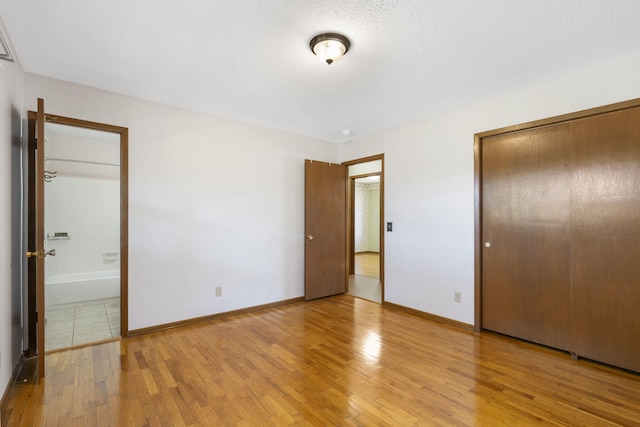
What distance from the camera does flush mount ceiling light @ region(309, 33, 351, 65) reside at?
2008 millimetres

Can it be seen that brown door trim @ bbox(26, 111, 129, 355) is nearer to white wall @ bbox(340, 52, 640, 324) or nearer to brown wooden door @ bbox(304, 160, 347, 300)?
brown wooden door @ bbox(304, 160, 347, 300)

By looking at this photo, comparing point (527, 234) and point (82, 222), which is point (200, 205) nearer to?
point (82, 222)

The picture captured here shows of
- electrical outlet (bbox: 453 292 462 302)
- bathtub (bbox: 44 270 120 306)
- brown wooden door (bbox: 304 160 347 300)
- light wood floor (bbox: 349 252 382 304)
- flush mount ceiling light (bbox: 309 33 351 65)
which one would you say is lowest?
light wood floor (bbox: 349 252 382 304)

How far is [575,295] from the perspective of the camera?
259 centimetres

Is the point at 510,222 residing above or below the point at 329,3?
below

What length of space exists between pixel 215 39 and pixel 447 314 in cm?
359

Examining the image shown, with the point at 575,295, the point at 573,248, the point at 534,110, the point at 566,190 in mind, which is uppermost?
the point at 534,110

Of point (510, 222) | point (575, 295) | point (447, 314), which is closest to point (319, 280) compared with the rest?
point (447, 314)

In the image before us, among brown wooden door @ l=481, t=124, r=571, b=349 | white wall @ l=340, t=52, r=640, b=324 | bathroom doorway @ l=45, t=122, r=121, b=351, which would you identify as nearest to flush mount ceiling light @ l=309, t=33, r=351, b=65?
white wall @ l=340, t=52, r=640, b=324

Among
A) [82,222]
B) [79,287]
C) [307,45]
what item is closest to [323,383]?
[307,45]

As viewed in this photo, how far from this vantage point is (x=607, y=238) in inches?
95.7

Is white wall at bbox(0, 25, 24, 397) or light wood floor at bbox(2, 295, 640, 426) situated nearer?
light wood floor at bbox(2, 295, 640, 426)

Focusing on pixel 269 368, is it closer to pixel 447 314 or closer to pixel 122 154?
pixel 447 314

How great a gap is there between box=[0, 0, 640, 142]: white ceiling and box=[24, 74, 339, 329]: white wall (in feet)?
0.92
